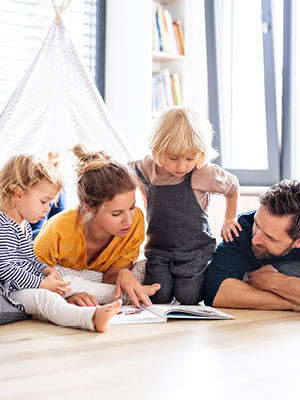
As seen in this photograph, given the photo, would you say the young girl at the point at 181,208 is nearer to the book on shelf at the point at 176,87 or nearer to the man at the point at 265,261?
the man at the point at 265,261

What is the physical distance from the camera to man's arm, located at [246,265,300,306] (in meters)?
1.39

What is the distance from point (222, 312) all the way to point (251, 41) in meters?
1.92

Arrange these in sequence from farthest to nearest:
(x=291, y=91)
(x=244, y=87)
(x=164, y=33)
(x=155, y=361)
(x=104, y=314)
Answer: (x=164, y=33) < (x=244, y=87) < (x=291, y=91) < (x=104, y=314) < (x=155, y=361)

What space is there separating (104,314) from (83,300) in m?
0.24

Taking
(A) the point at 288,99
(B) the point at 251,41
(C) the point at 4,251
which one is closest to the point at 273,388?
(C) the point at 4,251

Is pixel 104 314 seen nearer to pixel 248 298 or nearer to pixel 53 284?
pixel 53 284

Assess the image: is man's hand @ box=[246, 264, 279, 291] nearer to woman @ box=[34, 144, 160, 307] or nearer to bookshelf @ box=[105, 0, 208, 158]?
woman @ box=[34, 144, 160, 307]

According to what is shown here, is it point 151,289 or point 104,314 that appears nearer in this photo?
point 104,314

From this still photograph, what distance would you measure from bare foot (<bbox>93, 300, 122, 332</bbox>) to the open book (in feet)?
0.29

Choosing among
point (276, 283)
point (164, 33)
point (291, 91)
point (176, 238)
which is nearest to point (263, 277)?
point (276, 283)

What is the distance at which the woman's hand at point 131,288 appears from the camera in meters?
1.39

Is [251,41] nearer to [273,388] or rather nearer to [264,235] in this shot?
[264,235]

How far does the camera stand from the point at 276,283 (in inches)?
55.4

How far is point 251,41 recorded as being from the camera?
278 centimetres
